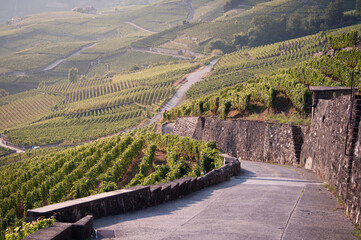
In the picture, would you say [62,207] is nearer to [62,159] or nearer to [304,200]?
[304,200]

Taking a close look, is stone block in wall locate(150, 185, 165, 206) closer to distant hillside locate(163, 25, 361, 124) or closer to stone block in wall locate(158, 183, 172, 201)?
stone block in wall locate(158, 183, 172, 201)

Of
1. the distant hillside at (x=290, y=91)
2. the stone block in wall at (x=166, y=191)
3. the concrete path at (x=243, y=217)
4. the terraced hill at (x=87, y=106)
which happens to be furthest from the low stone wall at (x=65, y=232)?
the terraced hill at (x=87, y=106)

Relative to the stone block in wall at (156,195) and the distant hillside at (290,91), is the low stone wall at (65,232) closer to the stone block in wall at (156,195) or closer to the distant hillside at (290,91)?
the stone block in wall at (156,195)

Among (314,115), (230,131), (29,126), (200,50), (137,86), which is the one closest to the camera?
(314,115)

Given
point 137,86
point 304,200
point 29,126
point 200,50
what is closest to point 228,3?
point 200,50

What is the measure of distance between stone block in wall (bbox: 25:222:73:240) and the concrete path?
821 millimetres

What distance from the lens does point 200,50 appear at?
129500mm

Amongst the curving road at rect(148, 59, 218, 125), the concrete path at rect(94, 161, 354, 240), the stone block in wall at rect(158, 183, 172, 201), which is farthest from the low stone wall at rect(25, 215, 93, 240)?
the curving road at rect(148, 59, 218, 125)

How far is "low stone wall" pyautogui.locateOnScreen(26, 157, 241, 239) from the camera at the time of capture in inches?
280

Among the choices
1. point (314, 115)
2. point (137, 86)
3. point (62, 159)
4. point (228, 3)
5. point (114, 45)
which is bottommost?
A: point (62, 159)

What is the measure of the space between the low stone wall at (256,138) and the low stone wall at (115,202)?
339 inches

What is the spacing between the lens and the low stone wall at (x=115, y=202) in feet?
23.3

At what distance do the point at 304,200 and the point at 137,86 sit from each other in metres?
92.7

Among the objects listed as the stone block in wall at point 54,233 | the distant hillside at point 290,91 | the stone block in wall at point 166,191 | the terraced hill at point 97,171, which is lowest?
the terraced hill at point 97,171
